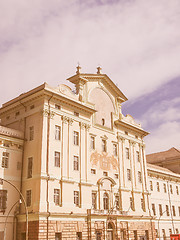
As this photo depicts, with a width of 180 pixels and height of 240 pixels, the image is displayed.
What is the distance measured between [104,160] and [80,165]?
572cm

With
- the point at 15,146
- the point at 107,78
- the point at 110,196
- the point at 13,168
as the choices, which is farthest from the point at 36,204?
the point at 107,78

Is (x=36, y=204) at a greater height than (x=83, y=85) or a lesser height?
lesser

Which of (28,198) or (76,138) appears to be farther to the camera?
(76,138)

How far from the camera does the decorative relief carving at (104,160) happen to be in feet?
142

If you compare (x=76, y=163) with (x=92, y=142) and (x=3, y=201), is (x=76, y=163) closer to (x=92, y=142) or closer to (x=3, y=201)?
(x=92, y=142)

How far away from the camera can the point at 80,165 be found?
40.3 metres

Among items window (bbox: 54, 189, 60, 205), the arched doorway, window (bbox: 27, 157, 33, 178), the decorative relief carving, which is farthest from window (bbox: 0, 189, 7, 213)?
the arched doorway

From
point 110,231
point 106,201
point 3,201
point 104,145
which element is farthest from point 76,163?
point 110,231

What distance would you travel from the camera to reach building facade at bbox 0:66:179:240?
35.0 meters

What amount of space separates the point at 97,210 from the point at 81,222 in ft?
10.4

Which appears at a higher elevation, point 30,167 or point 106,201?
point 30,167

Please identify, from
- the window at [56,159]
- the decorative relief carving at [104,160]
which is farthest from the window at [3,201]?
the decorative relief carving at [104,160]

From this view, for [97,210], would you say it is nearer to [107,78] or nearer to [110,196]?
[110,196]

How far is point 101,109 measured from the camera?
4800 cm
